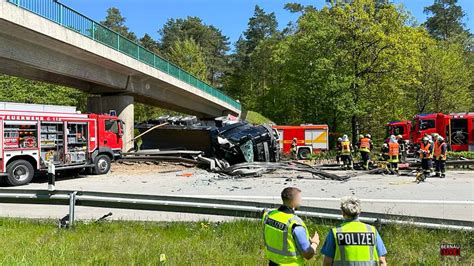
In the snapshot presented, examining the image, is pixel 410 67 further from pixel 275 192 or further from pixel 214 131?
pixel 275 192

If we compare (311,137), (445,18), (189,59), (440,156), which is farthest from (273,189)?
(445,18)

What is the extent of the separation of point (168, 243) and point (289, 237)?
2804 mm

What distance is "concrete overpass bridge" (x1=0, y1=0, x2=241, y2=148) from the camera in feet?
50.6

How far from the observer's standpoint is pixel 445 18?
67.3m

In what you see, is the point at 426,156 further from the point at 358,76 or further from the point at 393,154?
the point at 358,76

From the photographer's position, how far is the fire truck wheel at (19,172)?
1388 cm

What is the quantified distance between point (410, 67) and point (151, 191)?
92.7ft

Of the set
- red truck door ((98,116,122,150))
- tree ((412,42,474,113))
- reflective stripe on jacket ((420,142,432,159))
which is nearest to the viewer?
reflective stripe on jacket ((420,142,432,159))

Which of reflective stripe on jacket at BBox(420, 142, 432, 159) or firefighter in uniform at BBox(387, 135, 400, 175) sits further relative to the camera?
Answer: firefighter in uniform at BBox(387, 135, 400, 175)

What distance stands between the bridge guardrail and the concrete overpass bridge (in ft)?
29.8

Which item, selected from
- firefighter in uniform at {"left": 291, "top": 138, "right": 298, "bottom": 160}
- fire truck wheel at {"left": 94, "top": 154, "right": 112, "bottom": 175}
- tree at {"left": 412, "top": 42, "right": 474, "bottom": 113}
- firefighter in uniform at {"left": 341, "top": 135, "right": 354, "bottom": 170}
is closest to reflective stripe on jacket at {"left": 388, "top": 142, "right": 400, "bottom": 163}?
firefighter in uniform at {"left": 341, "top": 135, "right": 354, "bottom": 170}

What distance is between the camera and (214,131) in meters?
19.4

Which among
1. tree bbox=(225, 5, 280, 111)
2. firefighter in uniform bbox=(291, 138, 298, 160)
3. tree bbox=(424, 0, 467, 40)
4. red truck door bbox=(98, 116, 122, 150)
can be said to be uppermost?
tree bbox=(424, 0, 467, 40)

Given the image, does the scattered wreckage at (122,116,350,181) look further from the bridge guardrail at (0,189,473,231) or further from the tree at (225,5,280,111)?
the tree at (225,5,280,111)
